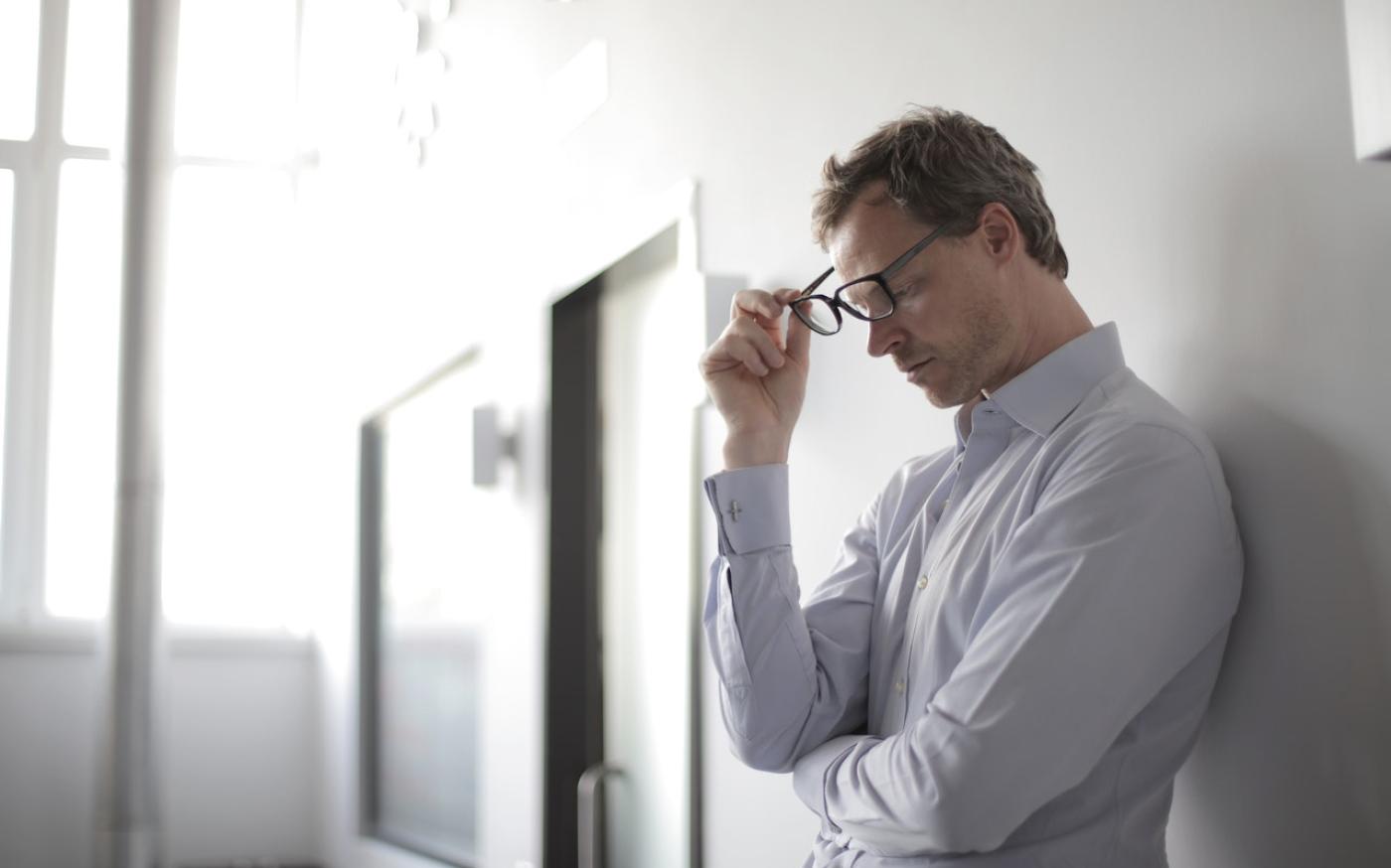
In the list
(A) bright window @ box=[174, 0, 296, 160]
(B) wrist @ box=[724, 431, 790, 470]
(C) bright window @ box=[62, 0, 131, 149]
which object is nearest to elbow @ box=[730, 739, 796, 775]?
(B) wrist @ box=[724, 431, 790, 470]

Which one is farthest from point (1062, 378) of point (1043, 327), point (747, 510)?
point (747, 510)

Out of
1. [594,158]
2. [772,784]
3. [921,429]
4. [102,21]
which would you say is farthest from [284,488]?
[921,429]

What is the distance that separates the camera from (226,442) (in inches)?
255

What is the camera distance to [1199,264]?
4.56ft

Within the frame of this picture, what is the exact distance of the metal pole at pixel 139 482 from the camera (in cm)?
242

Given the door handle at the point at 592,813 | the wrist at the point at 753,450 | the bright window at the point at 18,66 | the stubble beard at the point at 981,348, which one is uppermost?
the bright window at the point at 18,66

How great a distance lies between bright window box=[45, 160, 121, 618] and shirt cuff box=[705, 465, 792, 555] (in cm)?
510

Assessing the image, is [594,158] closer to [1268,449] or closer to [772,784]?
[772,784]

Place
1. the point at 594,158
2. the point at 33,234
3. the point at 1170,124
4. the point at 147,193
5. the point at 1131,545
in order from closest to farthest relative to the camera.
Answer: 1. the point at 1131,545
2. the point at 1170,124
3. the point at 147,193
4. the point at 594,158
5. the point at 33,234

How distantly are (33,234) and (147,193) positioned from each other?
4.12 meters

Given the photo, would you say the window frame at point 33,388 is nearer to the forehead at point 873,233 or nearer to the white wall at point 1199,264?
the white wall at point 1199,264

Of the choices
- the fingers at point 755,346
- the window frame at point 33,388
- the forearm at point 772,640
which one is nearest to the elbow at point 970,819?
the forearm at point 772,640

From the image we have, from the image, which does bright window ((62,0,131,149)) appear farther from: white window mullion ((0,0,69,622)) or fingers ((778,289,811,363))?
fingers ((778,289,811,363))

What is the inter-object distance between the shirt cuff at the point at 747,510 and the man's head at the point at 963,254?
0.26 m
